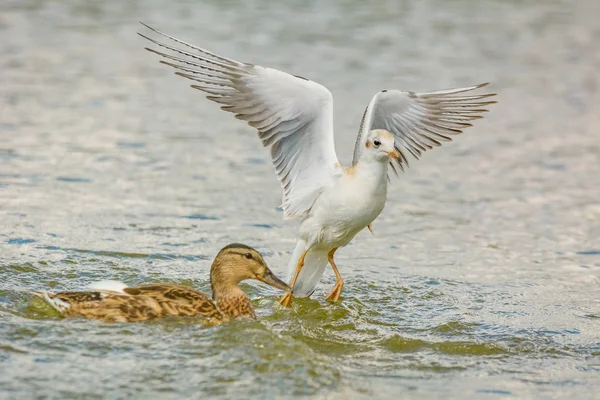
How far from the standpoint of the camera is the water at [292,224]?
310 inches

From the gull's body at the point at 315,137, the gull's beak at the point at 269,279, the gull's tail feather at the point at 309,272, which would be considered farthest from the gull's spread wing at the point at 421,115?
the gull's beak at the point at 269,279

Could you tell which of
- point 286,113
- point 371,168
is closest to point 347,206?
point 371,168

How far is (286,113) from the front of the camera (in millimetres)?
9711

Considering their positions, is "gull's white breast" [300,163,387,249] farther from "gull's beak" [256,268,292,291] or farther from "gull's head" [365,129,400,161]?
"gull's beak" [256,268,292,291]

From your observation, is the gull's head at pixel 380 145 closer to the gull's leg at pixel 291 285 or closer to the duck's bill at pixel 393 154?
the duck's bill at pixel 393 154

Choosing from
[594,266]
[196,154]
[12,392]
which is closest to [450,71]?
[196,154]

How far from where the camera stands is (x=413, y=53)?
19.8 metres

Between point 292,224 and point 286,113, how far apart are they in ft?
8.76

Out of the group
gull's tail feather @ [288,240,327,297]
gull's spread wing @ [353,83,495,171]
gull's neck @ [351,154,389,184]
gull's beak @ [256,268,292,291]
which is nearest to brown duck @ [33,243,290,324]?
gull's beak @ [256,268,292,291]

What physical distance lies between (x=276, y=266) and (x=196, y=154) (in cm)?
358

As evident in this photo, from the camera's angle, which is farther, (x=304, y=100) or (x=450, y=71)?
(x=450, y=71)

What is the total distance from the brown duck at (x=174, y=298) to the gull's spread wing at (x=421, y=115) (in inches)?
64.6

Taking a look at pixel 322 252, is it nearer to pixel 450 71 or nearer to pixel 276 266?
pixel 276 266

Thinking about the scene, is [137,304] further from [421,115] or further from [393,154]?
[421,115]
